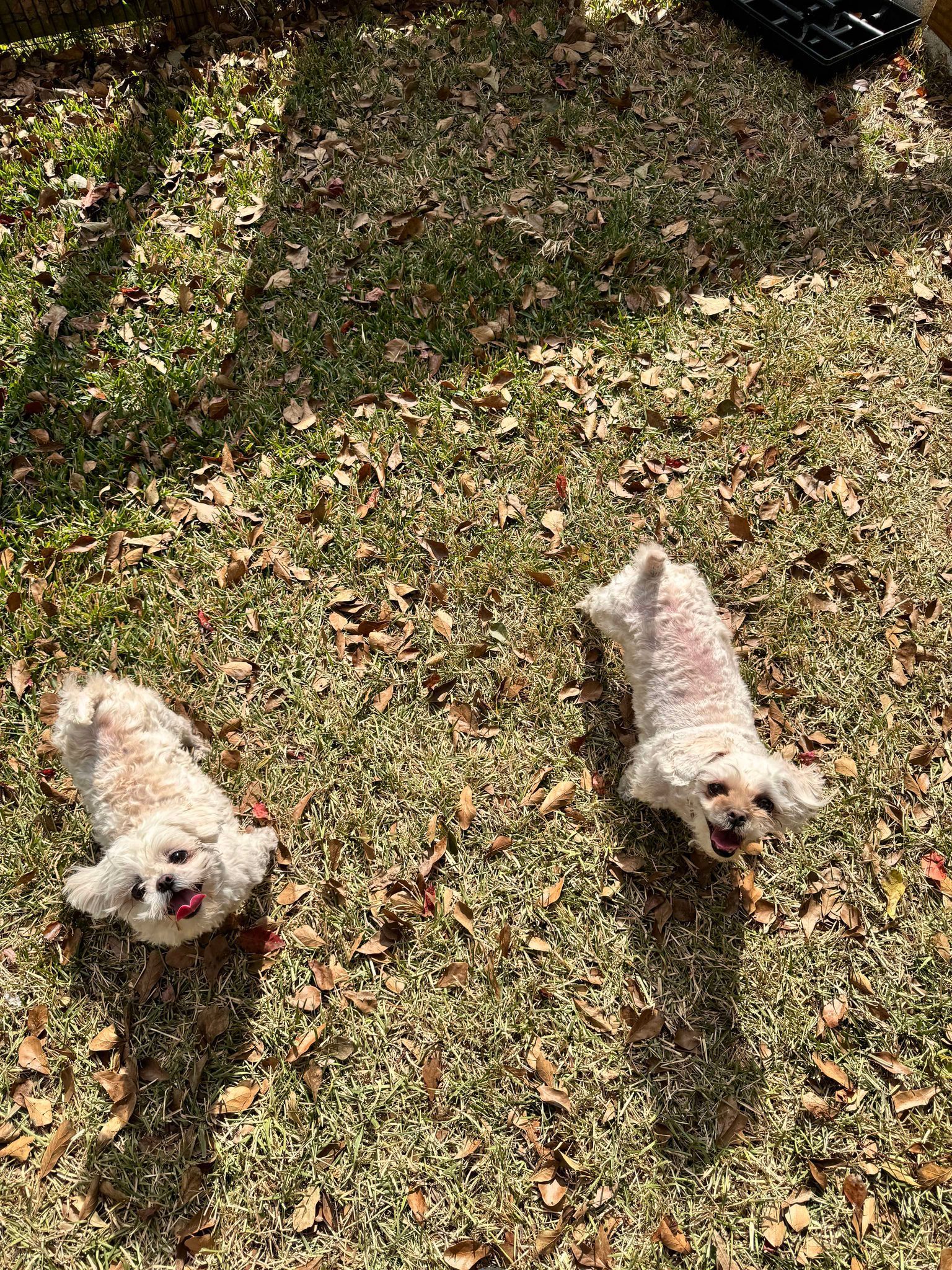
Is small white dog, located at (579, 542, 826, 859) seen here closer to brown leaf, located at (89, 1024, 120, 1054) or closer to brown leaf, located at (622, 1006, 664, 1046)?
brown leaf, located at (622, 1006, 664, 1046)

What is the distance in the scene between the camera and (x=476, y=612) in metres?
4.23

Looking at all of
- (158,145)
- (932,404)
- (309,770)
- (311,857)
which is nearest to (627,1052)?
(311,857)

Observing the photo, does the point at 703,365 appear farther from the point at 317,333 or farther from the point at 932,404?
the point at 317,333

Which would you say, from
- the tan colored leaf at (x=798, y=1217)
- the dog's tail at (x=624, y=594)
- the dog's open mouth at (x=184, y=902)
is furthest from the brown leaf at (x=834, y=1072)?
the dog's open mouth at (x=184, y=902)

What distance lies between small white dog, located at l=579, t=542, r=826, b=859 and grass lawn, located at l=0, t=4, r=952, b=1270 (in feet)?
1.59

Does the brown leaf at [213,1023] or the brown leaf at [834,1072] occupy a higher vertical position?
the brown leaf at [213,1023]

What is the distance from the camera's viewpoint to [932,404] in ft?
16.2

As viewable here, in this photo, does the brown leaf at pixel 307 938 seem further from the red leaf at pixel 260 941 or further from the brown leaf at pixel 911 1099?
the brown leaf at pixel 911 1099

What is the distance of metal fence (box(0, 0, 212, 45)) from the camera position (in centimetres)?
555

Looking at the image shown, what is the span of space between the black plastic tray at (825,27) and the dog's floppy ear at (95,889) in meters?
7.75

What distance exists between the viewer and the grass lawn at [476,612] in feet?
10.3

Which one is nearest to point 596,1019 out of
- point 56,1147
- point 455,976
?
point 455,976

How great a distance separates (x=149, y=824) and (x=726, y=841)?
230cm

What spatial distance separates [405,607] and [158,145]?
4.27m
